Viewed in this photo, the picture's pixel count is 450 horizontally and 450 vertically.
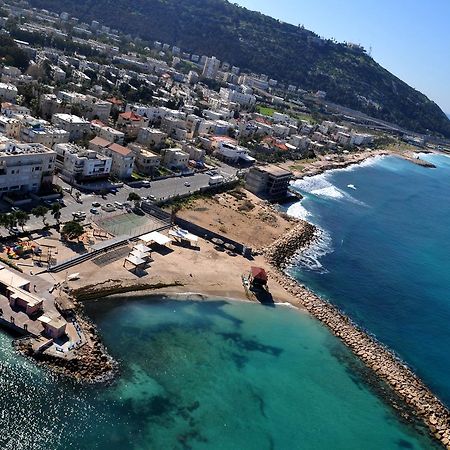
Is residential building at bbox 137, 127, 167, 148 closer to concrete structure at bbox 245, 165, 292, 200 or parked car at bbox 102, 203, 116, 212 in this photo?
concrete structure at bbox 245, 165, 292, 200

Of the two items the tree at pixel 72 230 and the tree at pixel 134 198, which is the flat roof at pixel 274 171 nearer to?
the tree at pixel 134 198

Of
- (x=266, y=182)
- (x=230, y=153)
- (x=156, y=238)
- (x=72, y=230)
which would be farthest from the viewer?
(x=230, y=153)

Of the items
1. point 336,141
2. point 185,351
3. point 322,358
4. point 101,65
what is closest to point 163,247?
point 185,351

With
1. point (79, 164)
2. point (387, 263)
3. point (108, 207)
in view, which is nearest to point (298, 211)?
point (387, 263)

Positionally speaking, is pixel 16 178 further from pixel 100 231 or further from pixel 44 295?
pixel 44 295

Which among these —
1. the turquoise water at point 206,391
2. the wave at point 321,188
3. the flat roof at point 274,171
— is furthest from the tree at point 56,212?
the wave at point 321,188

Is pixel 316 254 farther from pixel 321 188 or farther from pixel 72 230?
pixel 321 188
